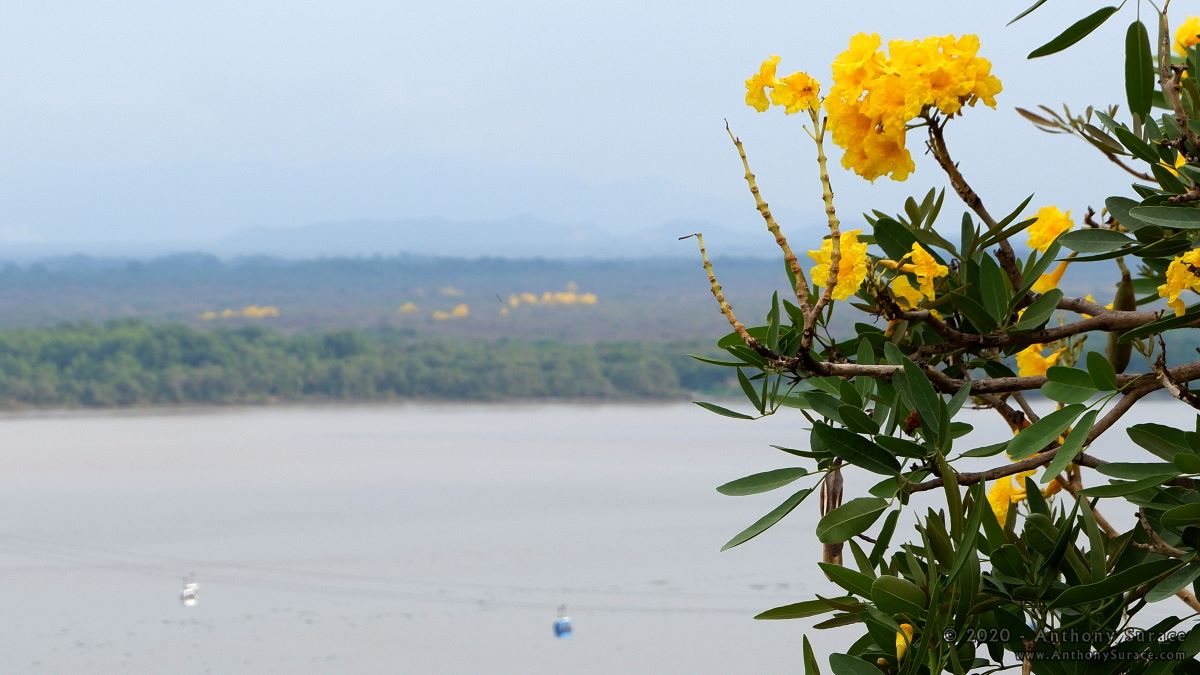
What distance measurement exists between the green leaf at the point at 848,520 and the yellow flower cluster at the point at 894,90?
0.68 feet

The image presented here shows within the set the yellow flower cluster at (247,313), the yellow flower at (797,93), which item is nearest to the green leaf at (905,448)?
the yellow flower at (797,93)

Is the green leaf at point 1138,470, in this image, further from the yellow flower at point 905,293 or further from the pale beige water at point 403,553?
the pale beige water at point 403,553

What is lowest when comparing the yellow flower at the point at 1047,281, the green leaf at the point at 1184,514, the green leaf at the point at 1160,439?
the green leaf at the point at 1184,514

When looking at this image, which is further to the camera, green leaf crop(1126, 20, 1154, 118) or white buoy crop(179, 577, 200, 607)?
white buoy crop(179, 577, 200, 607)

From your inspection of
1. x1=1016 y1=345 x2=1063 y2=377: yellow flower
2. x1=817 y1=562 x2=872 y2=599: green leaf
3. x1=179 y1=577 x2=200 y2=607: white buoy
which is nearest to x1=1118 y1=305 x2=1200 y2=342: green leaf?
x1=817 y1=562 x2=872 y2=599: green leaf

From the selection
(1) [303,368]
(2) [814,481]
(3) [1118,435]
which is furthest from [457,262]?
(2) [814,481]

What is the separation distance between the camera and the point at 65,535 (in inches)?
375

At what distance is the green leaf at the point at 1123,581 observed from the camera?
80cm

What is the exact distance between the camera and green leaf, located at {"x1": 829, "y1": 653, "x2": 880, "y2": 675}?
86 centimetres

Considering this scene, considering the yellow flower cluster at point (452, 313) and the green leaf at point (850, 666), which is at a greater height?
the yellow flower cluster at point (452, 313)

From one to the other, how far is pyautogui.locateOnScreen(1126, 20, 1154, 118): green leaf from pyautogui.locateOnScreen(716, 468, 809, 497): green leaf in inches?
12.5

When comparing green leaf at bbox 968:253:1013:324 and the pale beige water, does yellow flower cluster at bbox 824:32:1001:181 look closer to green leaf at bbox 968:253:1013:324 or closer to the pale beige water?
green leaf at bbox 968:253:1013:324

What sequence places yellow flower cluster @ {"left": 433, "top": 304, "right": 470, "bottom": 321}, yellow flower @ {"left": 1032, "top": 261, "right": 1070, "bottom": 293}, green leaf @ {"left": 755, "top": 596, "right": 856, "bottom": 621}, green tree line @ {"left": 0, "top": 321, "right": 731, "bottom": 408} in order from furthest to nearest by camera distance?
yellow flower cluster @ {"left": 433, "top": 304, "right": 470, "bottom": 321}, green tree line @ {"left": 0, "top": 321, "right": 731, "bottom": 408}, yellow flower @ {"left": 1032, "top": 261, "right": 1070, "bottom": 293}, green leaf @ {"left": 755, "top": 596, "right": 856, "bottom": 621}

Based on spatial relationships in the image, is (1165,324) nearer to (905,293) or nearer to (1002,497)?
(905,293)
